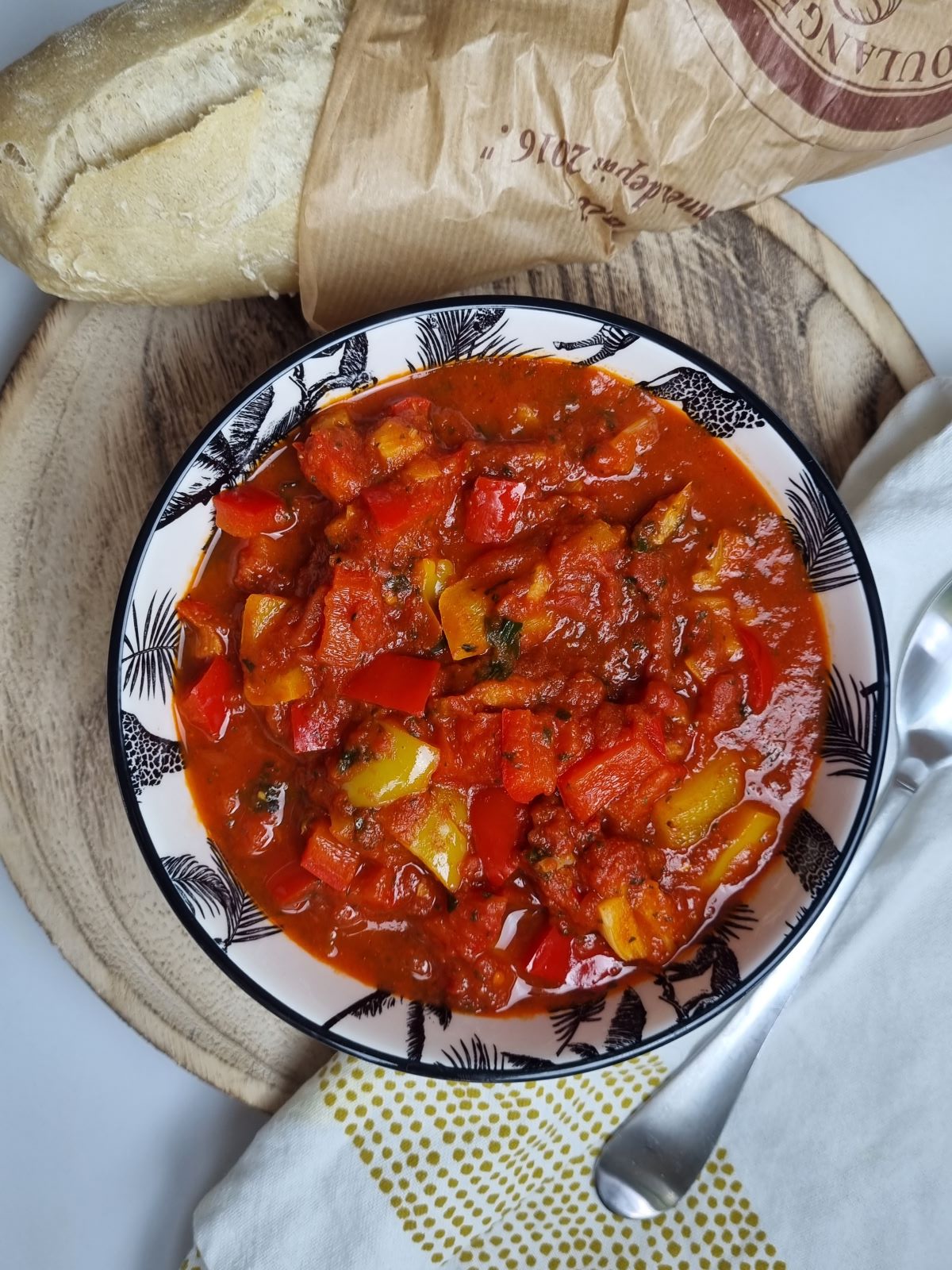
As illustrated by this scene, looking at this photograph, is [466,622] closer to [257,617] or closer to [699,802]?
[257,617]

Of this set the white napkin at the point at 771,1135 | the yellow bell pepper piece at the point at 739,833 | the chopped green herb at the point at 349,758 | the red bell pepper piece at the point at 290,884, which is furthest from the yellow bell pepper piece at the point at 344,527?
the white napkin at the point at 771,1135

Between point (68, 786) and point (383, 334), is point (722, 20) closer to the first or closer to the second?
point (383, 334)

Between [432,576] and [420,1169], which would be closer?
[432,576]

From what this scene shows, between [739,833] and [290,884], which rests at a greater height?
[290,884]

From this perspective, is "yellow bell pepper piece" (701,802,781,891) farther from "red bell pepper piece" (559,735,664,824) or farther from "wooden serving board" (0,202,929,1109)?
"wooden serving board" (0,202,929,1109)

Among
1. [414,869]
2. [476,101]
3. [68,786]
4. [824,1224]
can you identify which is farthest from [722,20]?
[824,1224]

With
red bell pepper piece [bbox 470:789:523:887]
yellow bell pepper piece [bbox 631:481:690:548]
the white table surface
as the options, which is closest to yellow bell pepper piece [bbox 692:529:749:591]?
yellow bell pepper piece [bbox 631:481:690:548]

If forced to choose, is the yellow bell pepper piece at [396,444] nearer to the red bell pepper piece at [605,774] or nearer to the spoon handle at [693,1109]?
the red bell pepper piece at [605,774]

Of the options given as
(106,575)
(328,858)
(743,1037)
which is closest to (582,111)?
(106,575)

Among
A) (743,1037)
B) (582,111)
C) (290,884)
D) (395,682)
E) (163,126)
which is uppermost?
(163,126)
